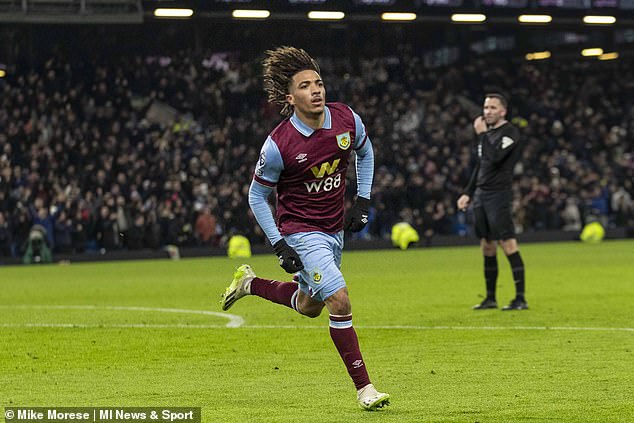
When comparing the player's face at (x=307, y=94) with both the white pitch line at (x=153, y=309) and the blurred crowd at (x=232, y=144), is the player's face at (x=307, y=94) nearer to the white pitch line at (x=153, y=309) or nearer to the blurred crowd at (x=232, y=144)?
the white pitch line at (x=153, y=309)

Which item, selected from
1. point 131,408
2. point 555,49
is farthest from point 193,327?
point 555,49

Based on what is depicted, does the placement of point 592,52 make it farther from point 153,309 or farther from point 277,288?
point 277,288

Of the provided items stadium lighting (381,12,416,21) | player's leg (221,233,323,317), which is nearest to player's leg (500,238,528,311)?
player's leg (221,233,323,317)

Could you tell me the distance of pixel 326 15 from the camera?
3216cm

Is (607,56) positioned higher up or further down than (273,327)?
higher up

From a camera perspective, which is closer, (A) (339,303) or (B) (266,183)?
(A) (339,303)

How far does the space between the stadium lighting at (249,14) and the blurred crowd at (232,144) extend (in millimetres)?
5688

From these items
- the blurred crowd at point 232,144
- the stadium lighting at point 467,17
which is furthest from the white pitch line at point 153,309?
the stadium lighting at point 467,17

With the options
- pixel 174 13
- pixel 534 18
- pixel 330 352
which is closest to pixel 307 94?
pixel 330 352

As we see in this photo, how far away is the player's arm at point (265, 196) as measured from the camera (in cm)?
789

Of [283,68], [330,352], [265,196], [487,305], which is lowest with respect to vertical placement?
[487,305]

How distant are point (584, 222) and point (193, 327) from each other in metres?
27.5

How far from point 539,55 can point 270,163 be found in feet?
135

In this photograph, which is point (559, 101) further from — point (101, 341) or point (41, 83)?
point (101, 341)
